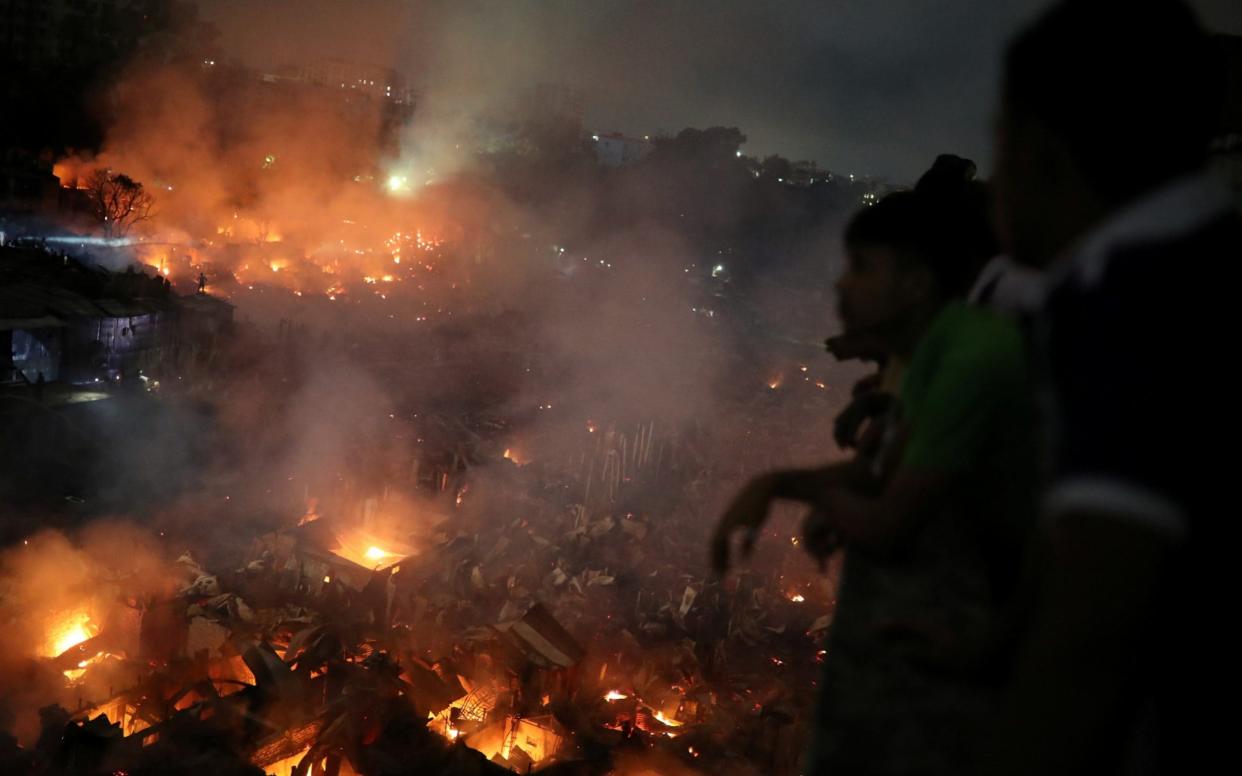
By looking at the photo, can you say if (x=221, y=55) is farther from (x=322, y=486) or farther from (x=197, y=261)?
(x=322, y=486)

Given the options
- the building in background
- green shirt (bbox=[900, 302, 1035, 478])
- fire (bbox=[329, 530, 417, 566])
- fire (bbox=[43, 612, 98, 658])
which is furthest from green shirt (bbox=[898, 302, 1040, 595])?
the building in background

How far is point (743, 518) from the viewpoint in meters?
1.52

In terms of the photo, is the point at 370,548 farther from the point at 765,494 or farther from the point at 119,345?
the point at 765,494

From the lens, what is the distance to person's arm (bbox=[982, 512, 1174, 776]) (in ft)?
2.65

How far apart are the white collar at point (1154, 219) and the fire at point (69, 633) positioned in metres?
9.49

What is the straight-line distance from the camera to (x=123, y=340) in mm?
15594

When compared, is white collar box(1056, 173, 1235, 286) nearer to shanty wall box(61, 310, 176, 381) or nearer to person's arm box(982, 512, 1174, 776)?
person's arm box(982, 512, 1174, 776)

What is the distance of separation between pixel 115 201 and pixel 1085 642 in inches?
1247

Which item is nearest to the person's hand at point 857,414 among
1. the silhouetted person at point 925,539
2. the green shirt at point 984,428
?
the silhouetted person at point 925,539

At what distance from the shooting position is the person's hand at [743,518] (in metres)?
1.52

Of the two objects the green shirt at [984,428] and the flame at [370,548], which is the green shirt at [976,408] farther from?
the flame at [370,548]

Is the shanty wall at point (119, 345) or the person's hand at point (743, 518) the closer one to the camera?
the person's hand at point (743, 518)

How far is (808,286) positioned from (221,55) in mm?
31365

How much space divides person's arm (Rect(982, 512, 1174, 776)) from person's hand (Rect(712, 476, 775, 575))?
0.68 m
